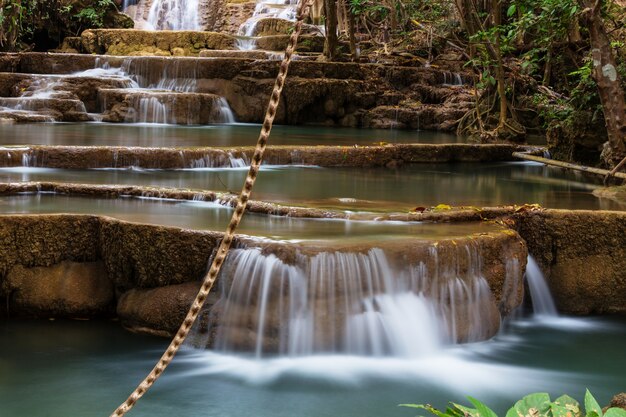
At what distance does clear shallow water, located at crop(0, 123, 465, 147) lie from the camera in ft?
35.8

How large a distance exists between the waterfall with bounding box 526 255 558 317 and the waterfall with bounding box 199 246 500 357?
1332 millimetres

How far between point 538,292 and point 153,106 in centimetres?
935

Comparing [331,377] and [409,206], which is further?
[409,206]

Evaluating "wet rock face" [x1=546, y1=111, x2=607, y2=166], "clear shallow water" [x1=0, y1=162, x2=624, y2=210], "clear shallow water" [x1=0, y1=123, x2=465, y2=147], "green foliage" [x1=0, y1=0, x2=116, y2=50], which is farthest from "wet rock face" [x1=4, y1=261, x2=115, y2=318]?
"green foliage" [x1=0, y1=0, x2=116, y2=50]

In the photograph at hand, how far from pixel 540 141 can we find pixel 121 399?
36.8ft

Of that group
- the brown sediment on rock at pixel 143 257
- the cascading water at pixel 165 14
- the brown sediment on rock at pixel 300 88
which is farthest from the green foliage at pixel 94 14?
the brown sediment on rock at pixel 143 257

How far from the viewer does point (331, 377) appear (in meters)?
5.36

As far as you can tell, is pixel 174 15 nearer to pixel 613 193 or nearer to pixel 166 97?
pixel 166 97

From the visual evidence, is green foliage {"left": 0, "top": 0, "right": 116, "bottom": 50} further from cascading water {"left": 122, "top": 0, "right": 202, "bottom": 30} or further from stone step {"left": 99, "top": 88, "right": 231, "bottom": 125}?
stone step {"left": 99, "top": 88, "right": 231, "bottom": 125}

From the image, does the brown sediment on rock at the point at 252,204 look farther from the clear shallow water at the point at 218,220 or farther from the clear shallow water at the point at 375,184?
the clear shallow water at the point at 375,184

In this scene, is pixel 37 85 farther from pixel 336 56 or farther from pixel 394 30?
pixel 394 30

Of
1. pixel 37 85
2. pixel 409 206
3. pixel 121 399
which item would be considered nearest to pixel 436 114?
pixel 37 85

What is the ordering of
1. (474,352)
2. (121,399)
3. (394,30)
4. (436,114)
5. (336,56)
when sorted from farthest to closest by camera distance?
1. (394,30)
2. (336,56)
3. (436,114)
4. (474,352)
5. (121,399)

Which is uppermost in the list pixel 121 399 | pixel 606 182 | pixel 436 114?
pixel 436 114
